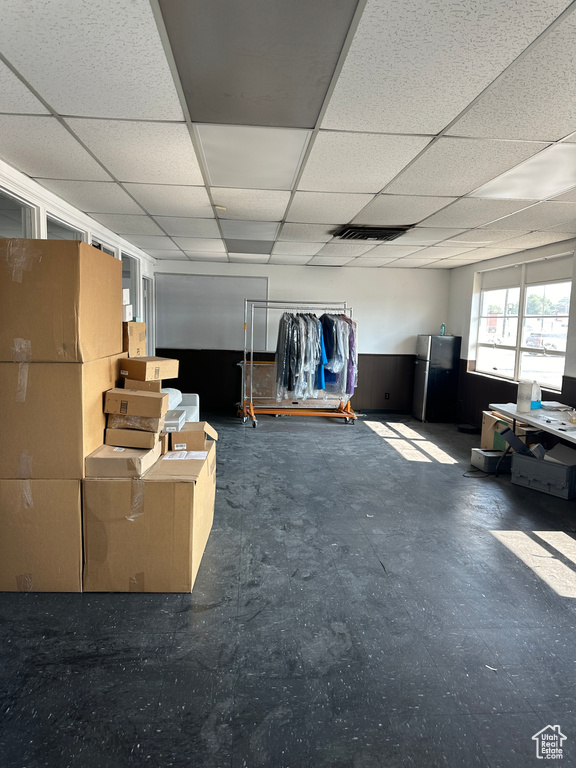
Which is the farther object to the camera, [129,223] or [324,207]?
[129,223]

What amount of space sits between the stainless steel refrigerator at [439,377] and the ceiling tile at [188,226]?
12.4 ft

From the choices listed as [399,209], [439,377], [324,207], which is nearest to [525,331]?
[439,377]

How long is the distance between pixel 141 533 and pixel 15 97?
2131 mm

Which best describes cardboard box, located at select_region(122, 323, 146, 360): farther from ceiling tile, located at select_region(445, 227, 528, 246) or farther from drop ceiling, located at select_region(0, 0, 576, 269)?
ceiling tile, located at select_region(445, 227, 528, 246)

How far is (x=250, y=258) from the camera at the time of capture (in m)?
7.15

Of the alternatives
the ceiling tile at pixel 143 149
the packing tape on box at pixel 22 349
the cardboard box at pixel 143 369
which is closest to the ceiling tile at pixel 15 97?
the ceiling tile at pixel 143 149

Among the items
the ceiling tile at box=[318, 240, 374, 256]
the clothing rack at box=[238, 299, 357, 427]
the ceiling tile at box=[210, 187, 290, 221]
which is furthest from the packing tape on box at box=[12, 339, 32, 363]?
the clothing rack at box=[238, 299, 357, 427]

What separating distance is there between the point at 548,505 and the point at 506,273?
351 centimetres

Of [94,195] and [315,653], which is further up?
[94,195]

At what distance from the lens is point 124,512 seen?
240cm

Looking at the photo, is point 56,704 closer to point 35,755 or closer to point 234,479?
point 35,755

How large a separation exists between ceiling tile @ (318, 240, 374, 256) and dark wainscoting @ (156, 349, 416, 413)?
212 cm

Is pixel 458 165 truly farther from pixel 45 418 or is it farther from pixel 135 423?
pixel 45 418

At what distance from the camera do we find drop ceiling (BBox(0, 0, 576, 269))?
1.53m
